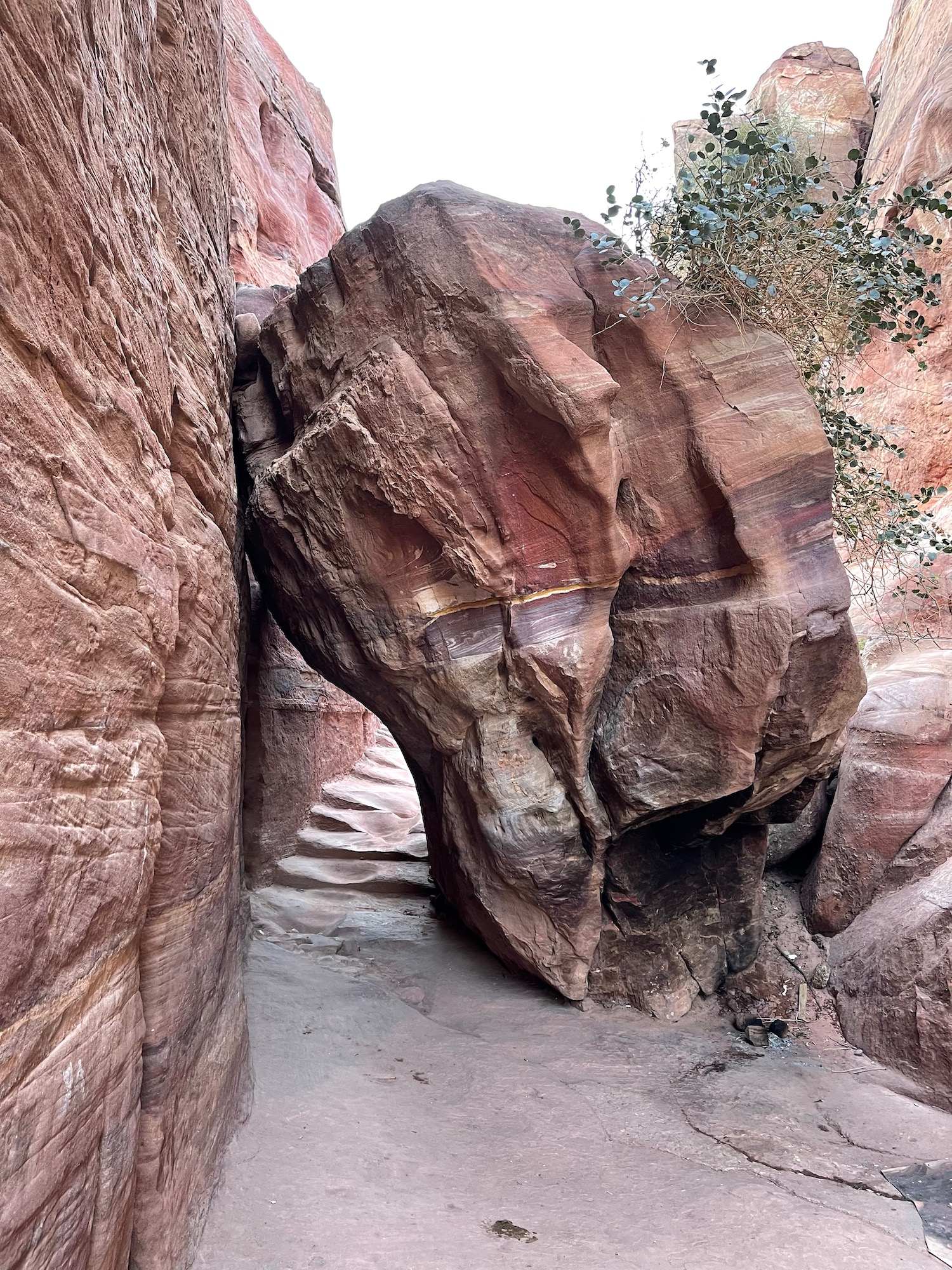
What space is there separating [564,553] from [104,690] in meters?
3.39

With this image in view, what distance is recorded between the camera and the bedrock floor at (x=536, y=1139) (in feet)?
9.72

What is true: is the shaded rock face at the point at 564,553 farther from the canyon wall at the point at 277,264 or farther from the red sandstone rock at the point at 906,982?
the canyon wall at the point at 277,264

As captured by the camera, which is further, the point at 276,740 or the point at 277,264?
the point at 277,264

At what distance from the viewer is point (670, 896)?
5.58 m

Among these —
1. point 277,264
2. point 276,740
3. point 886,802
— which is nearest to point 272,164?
point 277,264

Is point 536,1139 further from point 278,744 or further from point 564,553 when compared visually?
point 278,744

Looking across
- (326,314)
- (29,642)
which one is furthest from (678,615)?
(29,642)

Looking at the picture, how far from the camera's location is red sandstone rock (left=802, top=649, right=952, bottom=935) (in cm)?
594

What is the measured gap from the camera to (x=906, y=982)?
4.79m

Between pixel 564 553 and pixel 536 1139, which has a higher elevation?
pixel 564 553

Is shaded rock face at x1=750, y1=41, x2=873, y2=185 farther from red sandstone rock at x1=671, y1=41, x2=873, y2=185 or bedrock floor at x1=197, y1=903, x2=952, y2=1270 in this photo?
bedrock floor at x1=197, y1=903, x2=952, y2=1270

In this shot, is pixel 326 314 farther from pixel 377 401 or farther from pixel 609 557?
pixel 609 557

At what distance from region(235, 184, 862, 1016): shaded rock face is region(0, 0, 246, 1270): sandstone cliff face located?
158 centimetres

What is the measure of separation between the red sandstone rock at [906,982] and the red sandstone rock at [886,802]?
257 mm
